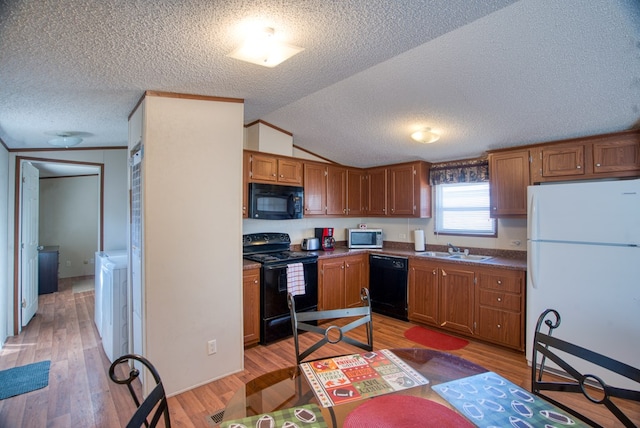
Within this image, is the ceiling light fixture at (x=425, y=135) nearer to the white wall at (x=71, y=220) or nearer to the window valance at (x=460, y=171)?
the window valance at (x=460, y=171)

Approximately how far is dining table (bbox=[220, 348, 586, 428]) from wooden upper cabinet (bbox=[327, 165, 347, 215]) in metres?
3.02

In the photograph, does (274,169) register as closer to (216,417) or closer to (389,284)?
(389,284)

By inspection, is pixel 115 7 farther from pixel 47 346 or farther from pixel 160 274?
pixel 47 346

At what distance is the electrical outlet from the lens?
8.34 ft

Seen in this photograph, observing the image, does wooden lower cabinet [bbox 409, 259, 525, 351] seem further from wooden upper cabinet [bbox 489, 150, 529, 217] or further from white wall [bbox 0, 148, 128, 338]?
white wall [bbox 0, 148, 128, 338]

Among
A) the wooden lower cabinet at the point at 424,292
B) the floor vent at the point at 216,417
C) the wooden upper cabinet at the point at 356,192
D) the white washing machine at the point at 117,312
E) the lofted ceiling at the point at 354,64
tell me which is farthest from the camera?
the wooden upper cabinet at the point at 356,192

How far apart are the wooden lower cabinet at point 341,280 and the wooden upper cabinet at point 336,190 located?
74 centimetres

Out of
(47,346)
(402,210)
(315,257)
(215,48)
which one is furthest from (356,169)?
(47,346)

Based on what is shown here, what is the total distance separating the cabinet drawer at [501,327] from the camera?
3.01 m

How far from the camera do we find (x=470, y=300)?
132 inches

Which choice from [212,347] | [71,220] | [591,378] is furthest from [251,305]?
[71,220]

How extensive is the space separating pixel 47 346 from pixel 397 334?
380cm

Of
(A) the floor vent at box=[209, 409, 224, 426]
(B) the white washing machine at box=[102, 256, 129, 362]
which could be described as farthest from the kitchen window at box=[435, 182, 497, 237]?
(B) the white washing machine at box=[102, 256, 129, 362]

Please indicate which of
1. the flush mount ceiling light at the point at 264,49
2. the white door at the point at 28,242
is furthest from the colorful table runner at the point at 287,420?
the white door at the point at 28,242
